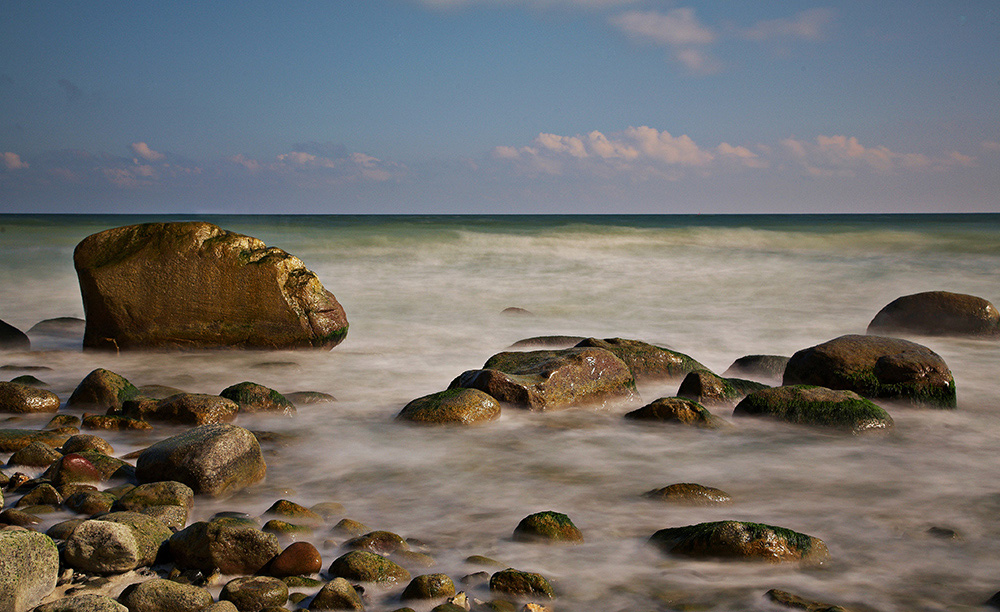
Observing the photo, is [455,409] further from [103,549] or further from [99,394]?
[103,549]

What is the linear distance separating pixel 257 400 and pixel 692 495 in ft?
9.99

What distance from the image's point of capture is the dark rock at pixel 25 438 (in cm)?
410

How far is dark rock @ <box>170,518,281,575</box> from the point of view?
2.62m

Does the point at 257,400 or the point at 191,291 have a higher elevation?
the point at 191,291

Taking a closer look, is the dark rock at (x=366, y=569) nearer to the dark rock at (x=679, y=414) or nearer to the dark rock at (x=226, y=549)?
the dark rock at (x=226, y=549)

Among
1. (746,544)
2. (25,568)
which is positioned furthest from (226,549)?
(746,544)

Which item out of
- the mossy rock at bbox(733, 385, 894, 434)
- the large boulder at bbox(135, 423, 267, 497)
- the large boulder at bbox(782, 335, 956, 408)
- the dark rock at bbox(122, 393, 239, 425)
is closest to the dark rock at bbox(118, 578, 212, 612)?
the large boulder at bbox(135, 423, 267, 497)

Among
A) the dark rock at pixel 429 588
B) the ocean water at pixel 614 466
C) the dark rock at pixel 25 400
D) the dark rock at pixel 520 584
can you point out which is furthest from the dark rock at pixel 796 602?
the dark rock at pixel 25 400

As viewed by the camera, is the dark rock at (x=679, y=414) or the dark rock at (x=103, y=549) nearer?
the dark rock at (x=103, y=549)

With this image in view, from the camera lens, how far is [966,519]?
346 centimetres

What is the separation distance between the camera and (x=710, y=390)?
18.1ft

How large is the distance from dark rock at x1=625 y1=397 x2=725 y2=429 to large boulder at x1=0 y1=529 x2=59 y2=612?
3555 millimetres

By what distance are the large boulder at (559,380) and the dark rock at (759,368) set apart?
1.58 metres

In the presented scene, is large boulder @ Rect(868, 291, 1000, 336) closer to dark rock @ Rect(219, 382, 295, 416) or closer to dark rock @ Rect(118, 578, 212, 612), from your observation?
dark rock @ Rect(219, 382, 295, 416)
